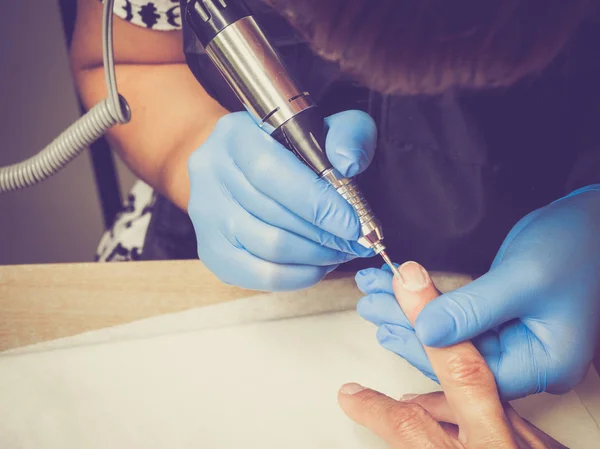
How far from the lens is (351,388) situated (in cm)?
44

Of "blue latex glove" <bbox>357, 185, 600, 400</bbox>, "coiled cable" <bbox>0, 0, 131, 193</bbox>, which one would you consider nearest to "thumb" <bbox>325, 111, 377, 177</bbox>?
"blue latex glove" <bbox>357, 185, 600, 400</bbox>

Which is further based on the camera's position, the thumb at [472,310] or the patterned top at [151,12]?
the patterned top at [151,12]

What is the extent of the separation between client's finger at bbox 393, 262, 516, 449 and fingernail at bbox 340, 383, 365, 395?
0.07m

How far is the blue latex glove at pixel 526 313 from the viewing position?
1.29 ft

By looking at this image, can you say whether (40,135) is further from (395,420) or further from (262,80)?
(395,420)

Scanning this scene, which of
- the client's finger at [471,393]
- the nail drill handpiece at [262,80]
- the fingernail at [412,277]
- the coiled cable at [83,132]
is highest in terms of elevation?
the nail drill handpiece at [262,80]

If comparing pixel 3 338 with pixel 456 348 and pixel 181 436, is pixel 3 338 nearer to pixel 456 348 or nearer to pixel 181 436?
pixel 181 436

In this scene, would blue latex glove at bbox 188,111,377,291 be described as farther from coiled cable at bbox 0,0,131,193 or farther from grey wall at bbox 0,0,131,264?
grey wall at bbox 0,0,131,264

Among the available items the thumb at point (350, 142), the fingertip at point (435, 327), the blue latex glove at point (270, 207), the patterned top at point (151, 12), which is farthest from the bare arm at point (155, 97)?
the fingertip at point (435, 327)

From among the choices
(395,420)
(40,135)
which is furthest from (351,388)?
(40,135)

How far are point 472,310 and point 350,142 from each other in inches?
6.6

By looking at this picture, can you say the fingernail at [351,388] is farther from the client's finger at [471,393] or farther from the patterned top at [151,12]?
the patterned top at [151,12]

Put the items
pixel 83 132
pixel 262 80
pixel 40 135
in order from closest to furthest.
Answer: pixel 262 80 < pixel 83 132 < pixel 40 135

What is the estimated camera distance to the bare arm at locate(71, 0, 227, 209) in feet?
2.05
